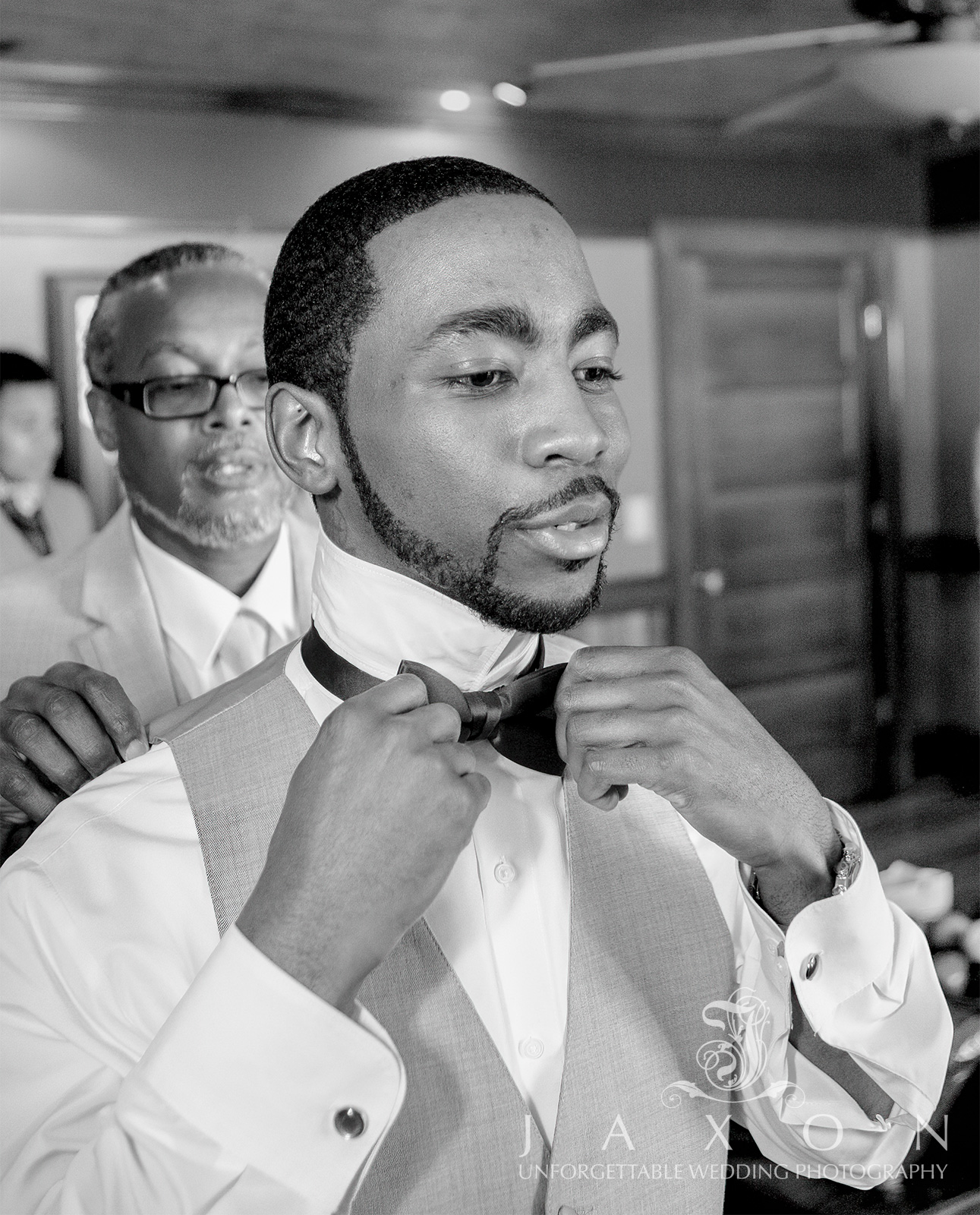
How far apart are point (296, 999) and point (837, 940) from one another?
0.45 metres

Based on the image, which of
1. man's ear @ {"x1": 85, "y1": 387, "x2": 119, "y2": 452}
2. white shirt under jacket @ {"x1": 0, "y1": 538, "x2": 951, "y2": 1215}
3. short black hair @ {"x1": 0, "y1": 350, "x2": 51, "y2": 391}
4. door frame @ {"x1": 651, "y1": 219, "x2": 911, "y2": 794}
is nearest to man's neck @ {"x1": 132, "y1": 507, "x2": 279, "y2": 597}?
man's ear @ {"x1": 85, "y1": 387, "x2": 119, "y2": 452}

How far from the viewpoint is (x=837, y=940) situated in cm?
104

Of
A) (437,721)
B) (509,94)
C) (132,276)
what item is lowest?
(437,721)

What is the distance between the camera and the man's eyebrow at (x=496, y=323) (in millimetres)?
1015

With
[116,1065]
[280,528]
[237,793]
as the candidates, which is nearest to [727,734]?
[237,793]

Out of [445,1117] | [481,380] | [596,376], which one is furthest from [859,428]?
[445,1117]

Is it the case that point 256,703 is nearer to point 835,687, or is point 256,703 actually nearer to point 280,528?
point 280,528

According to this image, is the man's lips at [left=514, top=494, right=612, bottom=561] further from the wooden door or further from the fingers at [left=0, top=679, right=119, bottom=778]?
the wooden door

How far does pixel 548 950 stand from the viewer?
1120 mm

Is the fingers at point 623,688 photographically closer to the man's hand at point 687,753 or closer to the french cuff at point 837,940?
the man's hand at point 687,753

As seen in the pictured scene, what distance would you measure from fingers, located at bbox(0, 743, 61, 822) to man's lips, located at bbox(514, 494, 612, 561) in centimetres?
54

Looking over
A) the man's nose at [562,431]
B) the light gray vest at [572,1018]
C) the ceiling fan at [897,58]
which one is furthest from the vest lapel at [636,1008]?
the ceiling fan at [897,58]

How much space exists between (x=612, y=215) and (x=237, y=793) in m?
4.34

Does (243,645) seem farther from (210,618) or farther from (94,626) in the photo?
(94,626)
